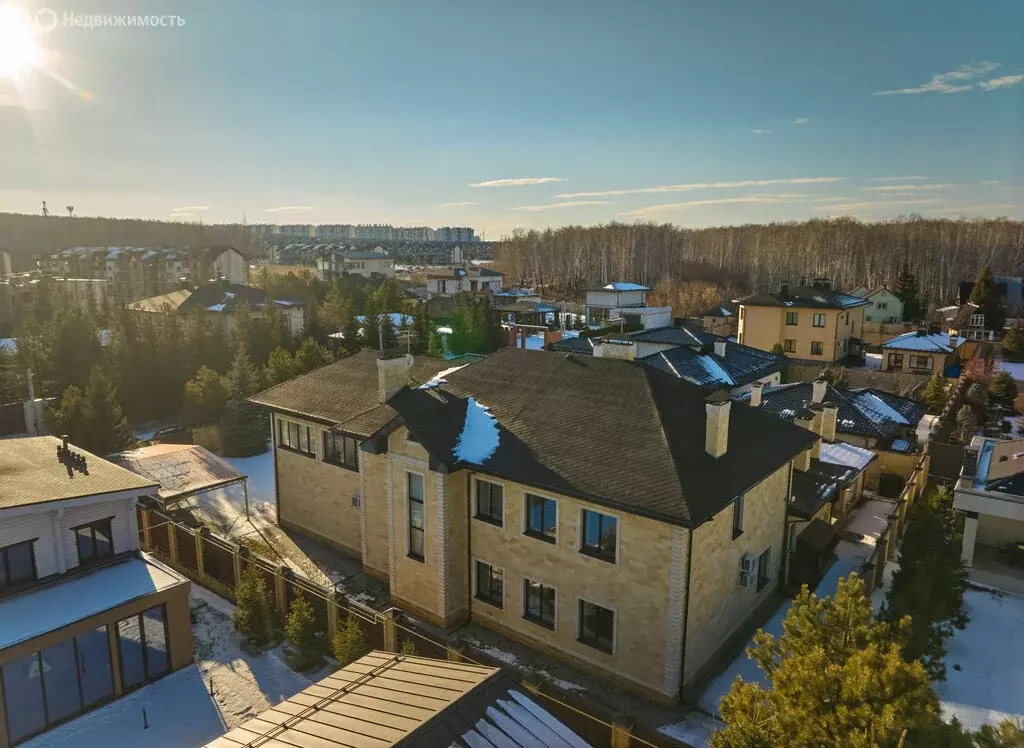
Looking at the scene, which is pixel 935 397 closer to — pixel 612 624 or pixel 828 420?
pixel 828 420

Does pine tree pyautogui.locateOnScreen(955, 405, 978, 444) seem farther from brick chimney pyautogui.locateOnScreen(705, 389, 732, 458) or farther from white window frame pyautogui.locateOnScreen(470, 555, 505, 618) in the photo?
white window frame pyautogui.locateOnScreen(470, 555, 505, 618)

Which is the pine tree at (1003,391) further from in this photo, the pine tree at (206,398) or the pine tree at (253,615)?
the pine tree at (206,398)

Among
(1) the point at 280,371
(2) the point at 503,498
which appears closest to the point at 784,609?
(2) the point at 503,498

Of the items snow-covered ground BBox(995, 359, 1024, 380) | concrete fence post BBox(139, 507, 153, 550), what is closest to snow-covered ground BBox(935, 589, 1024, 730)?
concrete fence post BBox(139, 507, 153, 550)

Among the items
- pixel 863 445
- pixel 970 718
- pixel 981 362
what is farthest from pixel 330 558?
pixel 981 362

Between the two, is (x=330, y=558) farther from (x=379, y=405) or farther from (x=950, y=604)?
(x=950, y=604)
